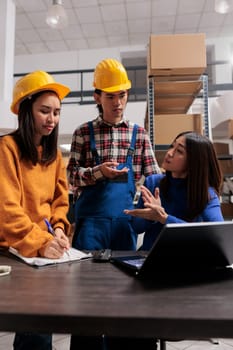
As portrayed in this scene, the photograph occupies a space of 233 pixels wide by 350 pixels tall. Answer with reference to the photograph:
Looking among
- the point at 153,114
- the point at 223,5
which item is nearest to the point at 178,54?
the point at 153,114

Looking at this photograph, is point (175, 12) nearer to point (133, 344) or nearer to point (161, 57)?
point (161, 57)

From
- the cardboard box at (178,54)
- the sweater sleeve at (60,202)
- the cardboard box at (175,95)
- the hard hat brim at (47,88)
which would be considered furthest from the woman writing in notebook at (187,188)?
the cardboard box at (175,95)

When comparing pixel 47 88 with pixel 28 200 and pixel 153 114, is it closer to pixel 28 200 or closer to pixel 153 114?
pixel 28 200

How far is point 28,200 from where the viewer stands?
107cm

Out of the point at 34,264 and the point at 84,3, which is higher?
the point at 84,3

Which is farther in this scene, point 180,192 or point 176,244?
point 180,192

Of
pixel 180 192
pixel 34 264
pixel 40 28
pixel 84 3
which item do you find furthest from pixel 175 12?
pixel 34 264

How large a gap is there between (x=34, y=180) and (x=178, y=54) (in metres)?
1.75

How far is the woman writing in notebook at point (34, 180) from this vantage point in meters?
0.94

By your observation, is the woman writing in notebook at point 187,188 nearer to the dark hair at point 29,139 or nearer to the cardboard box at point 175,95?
the dark hair at point 29,139

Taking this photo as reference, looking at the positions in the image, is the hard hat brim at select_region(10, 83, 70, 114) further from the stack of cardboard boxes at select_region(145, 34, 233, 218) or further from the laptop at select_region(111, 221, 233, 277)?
the stack of cardboard boxes at select_region(145, 34, 233, 218)

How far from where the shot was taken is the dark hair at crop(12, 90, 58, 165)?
1.12 meters

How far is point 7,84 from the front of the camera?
4379 millimetres

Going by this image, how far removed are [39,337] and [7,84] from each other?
156 inches
